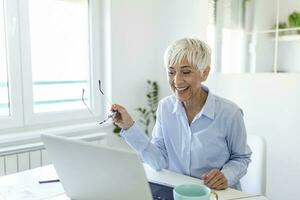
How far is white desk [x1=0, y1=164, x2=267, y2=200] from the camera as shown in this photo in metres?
1.08

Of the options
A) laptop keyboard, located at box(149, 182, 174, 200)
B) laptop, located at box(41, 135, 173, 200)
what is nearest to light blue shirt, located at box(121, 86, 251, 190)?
laptop keyboard, located at box(149, 182, 174, 200)

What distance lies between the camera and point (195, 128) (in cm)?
133

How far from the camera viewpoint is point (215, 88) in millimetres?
2451

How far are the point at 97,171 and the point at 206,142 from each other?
0.61m

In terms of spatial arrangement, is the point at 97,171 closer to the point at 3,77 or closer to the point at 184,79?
the point at 184,79

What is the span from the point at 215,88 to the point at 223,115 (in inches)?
46.4

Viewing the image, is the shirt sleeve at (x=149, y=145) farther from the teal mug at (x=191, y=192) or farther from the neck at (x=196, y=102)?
the teal mug at (x=191, y=192)

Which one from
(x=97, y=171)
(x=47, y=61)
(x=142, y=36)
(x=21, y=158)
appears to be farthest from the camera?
(x=142, y=36)

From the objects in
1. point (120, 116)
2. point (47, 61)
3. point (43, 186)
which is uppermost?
point (47, 61)

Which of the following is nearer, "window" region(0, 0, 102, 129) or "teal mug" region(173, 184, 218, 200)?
"teal mug" region(173, 184, 218, 200)

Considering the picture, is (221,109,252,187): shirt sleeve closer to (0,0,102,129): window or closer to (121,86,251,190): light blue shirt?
(121,86,251,190): light blue shirt

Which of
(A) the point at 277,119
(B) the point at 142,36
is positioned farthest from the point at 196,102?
(B) the point at 142,36

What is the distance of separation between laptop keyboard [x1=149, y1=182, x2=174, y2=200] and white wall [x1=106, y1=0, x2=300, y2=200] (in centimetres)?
131

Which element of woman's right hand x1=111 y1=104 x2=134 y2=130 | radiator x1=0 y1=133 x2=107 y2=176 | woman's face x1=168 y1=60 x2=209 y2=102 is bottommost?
radiator x1=0 y1=133 x2=107 y2=176
